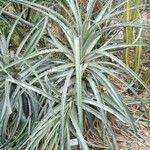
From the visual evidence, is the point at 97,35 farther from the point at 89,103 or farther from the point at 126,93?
the point at 126,93

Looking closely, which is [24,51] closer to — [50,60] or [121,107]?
[50,60]

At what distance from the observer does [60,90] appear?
2201mm

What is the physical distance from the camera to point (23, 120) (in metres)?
2.25

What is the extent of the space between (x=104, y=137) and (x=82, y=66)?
0.38 metres

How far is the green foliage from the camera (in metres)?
2.06

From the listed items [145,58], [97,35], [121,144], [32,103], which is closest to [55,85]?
[32,103]

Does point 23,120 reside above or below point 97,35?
below

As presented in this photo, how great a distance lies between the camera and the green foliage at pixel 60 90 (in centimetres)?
206

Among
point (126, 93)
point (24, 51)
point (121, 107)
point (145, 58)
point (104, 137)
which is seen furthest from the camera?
point (145, 58)

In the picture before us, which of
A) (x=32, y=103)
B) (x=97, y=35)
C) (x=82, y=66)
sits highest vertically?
(x=97, y=35)

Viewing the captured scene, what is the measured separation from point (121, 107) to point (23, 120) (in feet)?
1.72

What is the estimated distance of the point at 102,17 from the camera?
2.32 m

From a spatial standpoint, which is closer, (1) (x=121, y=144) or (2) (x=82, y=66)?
(2) (x=82, y=66)

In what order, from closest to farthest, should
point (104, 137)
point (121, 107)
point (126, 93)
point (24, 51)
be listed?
point (121, 107) < point (104, 137) < point (24, 51) < point (126, 93)
